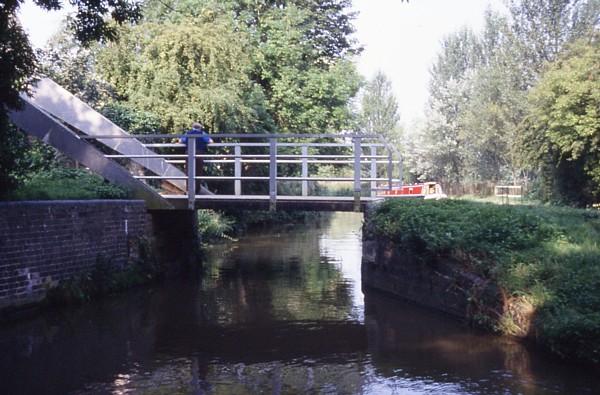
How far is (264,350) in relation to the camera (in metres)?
9.55

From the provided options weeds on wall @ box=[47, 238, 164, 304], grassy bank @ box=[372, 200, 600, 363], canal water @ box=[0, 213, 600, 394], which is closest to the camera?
canal water @ box=[0, 213, 600, 394]

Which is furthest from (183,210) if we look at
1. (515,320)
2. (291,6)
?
(291,6)

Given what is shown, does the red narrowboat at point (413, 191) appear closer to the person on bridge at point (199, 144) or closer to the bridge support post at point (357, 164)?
the bridge support post at point (357, 164)

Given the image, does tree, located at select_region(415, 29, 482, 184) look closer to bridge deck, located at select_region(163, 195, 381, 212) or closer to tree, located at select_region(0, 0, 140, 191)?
bridge deck, located at select_region(163, 195, 381, 212)

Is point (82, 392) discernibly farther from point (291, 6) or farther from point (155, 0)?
point (291, 6)

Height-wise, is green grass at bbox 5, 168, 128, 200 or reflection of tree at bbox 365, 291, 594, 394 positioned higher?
green grass at bbox 5, 168, 128, 200

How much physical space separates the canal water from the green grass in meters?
2.10

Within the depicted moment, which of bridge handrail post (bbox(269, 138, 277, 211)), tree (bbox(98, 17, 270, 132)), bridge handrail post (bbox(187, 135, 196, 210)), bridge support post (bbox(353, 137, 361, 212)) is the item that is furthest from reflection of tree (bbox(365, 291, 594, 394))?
tree (bbox(98, 17, 270, 132))

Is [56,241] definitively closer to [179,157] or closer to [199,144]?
[179,157]

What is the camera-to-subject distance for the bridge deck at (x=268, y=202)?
15727 millimetres

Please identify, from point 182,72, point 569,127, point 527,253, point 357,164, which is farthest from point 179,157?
point 569,127

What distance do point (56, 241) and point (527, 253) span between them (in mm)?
7690

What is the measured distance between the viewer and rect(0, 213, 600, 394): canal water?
7.90 meters

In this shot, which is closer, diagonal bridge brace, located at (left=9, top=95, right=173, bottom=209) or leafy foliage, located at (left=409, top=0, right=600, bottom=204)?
diagonal bridge brace, located at (left=9, top=95, right=173, bottom=209)
